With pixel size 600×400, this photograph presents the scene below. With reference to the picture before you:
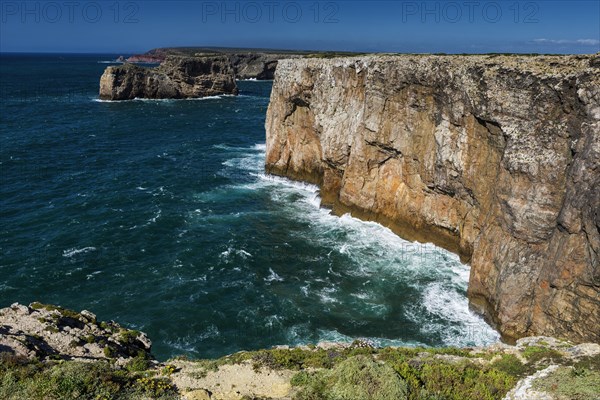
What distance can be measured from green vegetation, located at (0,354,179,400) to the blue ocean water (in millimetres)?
13632

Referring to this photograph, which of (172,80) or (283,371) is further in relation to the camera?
(172,80)

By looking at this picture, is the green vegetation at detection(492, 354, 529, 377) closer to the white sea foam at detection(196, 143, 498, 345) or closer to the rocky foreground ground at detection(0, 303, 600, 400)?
the rocky foreground ground at detection(0, 303, 600, 400)

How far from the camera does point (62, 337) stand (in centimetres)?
2069

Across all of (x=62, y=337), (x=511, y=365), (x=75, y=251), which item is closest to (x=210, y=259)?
(x=75, y=251)

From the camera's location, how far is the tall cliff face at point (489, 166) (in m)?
27.9

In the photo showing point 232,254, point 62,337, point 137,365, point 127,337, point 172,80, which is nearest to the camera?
point 137,365

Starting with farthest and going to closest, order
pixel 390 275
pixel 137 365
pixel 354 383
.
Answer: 1. pixel 390 275
2. pixel 137 365
3. pixel 354 383

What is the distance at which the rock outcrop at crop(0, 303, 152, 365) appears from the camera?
18609 mm

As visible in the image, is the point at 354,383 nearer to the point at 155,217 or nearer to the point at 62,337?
the point at 62,337

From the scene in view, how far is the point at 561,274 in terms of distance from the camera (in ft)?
93.2

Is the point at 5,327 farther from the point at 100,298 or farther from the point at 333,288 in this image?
the point at 333,288

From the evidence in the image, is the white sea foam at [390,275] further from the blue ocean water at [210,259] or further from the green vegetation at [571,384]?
the green vegetation at [571,384]

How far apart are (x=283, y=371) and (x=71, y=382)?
8.32 metres

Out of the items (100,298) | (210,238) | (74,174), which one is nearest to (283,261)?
(210,238)
